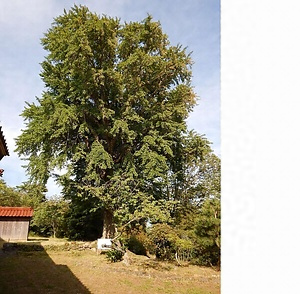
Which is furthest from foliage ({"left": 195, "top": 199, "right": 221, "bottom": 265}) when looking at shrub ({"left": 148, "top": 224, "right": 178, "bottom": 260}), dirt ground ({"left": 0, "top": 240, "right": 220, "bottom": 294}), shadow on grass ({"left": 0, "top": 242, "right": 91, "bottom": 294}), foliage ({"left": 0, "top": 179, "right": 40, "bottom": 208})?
foliage ({"left": 0, "top": 179, "right": 40, "bottom": 208})

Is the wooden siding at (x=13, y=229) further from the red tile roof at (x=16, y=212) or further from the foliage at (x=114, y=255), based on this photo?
the foliage at (x=114, y=255)

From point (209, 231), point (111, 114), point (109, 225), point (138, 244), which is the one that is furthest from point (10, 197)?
point (209, 231)

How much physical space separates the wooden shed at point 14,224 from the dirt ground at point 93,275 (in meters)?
3.92

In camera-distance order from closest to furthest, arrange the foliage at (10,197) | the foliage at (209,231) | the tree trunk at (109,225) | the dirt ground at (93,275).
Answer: the dirt ground at (93,275) → the foliage at (209,231) → the tree trunk at (109,225) → the foliage at (10,197)

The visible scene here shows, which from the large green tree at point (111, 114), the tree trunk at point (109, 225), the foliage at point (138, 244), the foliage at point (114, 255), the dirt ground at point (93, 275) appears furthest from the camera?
the tree trunk at point (109, 225)

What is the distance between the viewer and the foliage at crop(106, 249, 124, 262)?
35.8 ft

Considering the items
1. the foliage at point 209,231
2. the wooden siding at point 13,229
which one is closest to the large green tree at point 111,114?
the foliage at point 209,231

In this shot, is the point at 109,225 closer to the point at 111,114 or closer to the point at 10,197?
the point at 111,114

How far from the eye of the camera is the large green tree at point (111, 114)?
1284 cm
